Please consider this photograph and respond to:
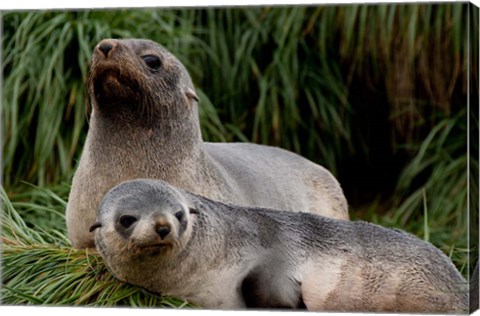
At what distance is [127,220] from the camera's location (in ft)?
20.6

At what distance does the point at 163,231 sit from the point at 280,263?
0.75 metres

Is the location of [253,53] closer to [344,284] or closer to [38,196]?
[38,196]

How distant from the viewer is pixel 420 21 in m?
8.10

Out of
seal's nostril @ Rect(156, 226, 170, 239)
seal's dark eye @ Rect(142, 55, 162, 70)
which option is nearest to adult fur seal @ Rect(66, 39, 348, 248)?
seal's dark eye @ Rect(142, 55, 162, 70)

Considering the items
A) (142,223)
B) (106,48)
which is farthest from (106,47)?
(142,223)

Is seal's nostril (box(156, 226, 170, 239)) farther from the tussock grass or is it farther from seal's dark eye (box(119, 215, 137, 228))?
the tussock grass

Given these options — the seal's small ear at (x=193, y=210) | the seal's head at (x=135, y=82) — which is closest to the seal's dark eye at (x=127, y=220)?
the seal's small ear at (x=193, y=210)

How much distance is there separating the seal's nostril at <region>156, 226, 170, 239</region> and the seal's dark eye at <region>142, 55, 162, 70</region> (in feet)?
4.19

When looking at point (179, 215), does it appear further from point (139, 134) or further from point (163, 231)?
point (139, 134)

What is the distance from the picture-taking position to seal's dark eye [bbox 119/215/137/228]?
6.27 metres

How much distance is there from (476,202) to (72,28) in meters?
3.12

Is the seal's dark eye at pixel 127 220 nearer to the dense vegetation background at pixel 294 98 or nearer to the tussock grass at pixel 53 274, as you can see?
the tussock grass at pixel 53 274

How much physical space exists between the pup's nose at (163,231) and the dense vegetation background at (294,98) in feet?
4.21

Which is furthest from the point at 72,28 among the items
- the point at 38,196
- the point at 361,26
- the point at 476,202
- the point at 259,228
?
the point at 476,202
